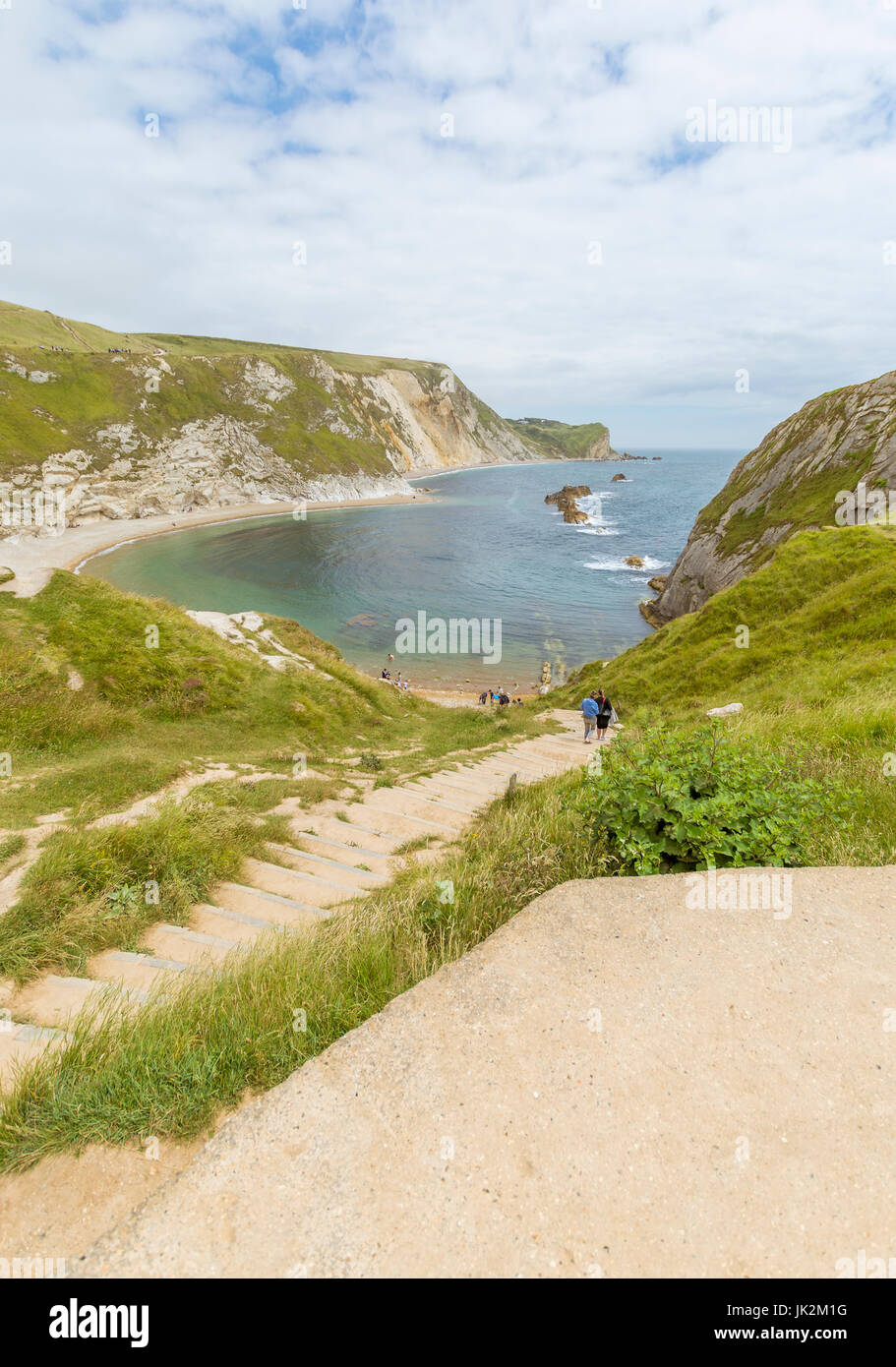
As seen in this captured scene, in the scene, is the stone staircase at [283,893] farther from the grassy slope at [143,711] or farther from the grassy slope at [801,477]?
the grassy slope at [801,477]

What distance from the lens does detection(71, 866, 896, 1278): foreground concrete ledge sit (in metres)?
2.71

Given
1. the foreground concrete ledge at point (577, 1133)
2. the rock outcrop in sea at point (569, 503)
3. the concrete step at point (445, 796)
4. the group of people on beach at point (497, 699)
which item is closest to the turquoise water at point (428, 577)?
the rock outcrop in sea at point (569, 503)

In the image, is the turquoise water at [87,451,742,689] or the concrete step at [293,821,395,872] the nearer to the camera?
the concrete step at [293,821,395,872]

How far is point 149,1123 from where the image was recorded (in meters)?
3.28

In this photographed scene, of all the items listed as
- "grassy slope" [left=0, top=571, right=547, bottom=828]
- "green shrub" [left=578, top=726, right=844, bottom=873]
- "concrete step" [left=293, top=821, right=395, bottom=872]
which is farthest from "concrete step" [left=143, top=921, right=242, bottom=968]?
"green shrub" [left=578, top=726, right=844, bottom=873]

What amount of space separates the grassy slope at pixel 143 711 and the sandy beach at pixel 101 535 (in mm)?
39784

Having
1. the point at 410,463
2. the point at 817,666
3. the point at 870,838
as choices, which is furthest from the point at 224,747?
the point at 410,463

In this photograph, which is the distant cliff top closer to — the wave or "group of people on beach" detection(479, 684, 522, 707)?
the wave

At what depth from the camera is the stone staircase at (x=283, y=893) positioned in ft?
15.2

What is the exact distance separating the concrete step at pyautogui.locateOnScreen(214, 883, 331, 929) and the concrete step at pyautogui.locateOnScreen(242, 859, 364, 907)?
4.8 inches

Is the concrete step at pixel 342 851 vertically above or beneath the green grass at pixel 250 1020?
beneath

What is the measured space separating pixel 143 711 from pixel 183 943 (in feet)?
36.8

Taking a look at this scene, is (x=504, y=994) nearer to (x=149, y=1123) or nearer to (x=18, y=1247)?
(x=149, y=1123)
